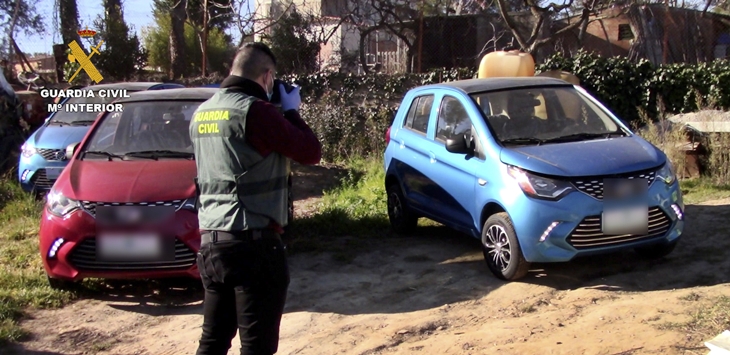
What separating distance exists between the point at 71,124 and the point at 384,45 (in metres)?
6.91

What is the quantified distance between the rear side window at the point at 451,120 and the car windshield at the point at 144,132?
7.41ft

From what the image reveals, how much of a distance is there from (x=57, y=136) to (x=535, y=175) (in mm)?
6705

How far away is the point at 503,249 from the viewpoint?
220 inches

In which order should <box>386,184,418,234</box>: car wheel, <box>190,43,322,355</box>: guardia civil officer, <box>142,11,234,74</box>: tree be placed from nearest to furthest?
<box>190,43,322,355</box>: guardia civil officer → <box>386,184,418,234</box>: car wheel → <box>142,11,234,74</box>: tree

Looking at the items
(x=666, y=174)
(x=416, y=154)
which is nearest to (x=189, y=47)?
(x=416, y=154)

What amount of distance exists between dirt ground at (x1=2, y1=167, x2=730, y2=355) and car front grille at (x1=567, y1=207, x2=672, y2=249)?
0.34 metres

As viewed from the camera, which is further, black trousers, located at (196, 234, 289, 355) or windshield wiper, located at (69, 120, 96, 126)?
windshield wiper, located at (69, 120, 96, 126)

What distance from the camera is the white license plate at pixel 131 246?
206 inches

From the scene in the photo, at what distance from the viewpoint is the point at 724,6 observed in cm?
1758

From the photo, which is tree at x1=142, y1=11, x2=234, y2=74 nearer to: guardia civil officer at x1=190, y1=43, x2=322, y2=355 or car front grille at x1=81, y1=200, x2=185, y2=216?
car front grille at x1=81, y1=200, x2=185, y2=216

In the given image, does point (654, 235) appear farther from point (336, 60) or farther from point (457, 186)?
point (336, 60)

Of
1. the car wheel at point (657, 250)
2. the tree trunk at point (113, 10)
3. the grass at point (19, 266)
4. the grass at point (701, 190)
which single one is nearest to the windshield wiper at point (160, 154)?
the grass at point (19, 266)

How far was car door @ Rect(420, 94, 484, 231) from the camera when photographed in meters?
6.02

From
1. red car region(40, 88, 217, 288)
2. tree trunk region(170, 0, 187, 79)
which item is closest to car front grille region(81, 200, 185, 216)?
red car region(40, 88, 217, 288)
